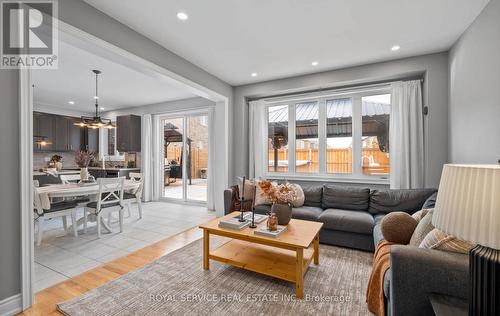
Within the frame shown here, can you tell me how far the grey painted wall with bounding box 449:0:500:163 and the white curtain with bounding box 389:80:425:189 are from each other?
0.46m

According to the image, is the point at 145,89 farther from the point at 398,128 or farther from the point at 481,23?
the point at 481,23

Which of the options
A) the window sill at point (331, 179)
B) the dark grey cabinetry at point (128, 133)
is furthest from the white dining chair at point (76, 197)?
the window sill at point (331, 179)

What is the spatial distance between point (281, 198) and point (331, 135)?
7.73 ft

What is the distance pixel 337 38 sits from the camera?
110 inches

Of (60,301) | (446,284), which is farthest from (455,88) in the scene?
(60,301)

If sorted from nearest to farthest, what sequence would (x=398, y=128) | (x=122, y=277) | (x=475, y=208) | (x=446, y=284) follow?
(x=475, y=208) < (x=446, y=284) < (x=122, y=277) < (x=398, y=128)

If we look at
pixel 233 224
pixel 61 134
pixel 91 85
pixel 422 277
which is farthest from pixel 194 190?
pixel 422 277

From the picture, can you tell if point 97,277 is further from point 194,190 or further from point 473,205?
point 194,190

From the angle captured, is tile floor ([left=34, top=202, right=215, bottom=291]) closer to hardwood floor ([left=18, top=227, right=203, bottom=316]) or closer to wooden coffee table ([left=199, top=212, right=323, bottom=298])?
hardwood floor ([left=18, top=227, right=203, bottom=316])

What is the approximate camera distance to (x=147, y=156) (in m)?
6.09

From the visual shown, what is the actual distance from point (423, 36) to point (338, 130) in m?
1.78

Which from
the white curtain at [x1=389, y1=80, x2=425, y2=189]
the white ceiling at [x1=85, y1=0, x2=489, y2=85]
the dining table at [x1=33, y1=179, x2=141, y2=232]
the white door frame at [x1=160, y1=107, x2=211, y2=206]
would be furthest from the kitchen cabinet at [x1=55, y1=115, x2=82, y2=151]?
the white curtain at [x1=389, y1=80, x2=425, y2=189]

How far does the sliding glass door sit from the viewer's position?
5.66m

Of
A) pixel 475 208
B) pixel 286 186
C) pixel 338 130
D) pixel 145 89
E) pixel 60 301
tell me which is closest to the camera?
pixel 475 208
